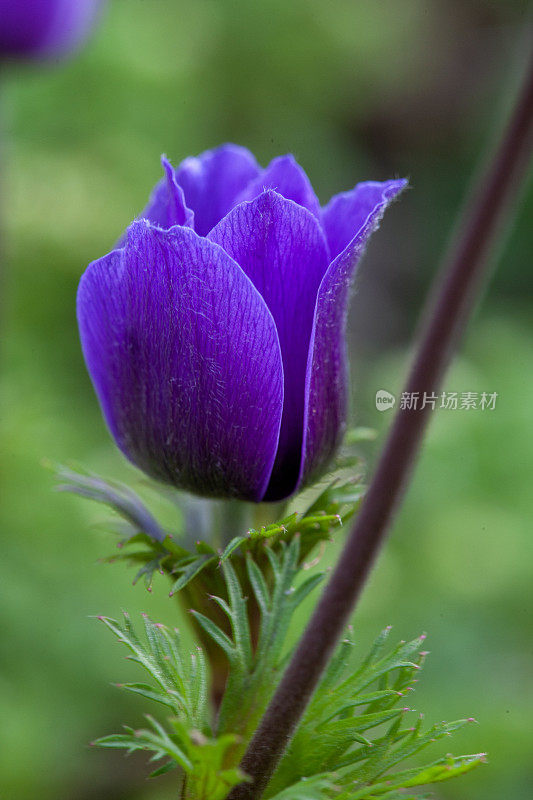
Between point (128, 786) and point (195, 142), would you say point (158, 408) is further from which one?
point (195, 142)

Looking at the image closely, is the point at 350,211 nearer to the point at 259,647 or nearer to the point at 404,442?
the point at 404,442

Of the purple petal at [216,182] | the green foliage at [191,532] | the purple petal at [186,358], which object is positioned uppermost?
the purple petal at [216,182]

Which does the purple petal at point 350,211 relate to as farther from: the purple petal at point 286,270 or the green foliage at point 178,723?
the green foliage at point 178,723

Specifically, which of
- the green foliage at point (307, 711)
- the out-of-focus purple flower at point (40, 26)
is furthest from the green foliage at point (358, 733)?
the out-of-focus purple flower at point (40, 26)

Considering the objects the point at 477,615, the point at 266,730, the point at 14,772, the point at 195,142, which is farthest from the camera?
the point at 195,142

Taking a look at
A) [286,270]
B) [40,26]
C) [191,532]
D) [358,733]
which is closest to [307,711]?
[358,733]

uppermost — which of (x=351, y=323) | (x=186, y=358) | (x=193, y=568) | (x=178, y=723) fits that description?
(x=351, y=323)

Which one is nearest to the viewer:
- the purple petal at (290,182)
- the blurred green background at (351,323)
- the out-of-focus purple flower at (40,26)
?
the purple petal at (290,182)

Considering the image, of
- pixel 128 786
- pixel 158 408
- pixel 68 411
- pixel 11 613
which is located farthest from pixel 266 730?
pixel 68 411
